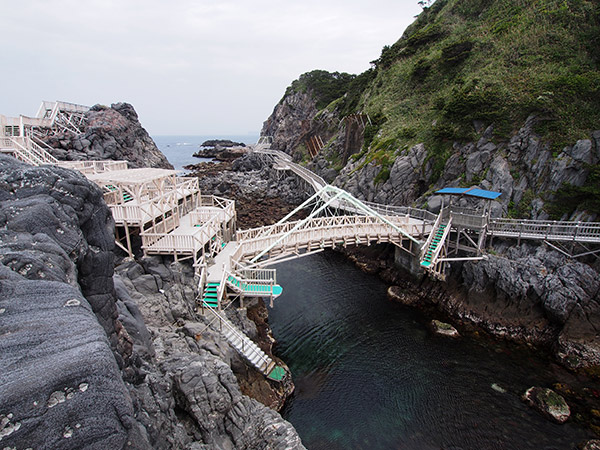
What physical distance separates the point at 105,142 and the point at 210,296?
1501 inches

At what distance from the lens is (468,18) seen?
49750mm

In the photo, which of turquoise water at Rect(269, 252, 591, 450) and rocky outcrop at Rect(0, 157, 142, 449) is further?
turquoise water at Rect(269, 252, 591, 450)

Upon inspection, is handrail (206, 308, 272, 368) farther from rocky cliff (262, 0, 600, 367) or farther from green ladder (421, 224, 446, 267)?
rocky cliff (262, 0, 600, 367)

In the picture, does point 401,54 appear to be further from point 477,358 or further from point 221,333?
point 221,333

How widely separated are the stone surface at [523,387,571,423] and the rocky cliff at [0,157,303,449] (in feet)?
42.0

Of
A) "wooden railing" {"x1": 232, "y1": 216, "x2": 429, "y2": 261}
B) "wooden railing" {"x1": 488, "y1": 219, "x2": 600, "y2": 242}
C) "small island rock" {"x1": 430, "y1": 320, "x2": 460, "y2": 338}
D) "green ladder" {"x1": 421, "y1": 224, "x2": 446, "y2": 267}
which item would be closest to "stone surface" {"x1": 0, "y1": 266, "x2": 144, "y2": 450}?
"wooden railing" {"x1": 232, "y1": 216, "x2": 429, "y2": 261}

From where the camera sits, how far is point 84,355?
4.51 m

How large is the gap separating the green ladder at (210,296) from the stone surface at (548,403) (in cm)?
1715

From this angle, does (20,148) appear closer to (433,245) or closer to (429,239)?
(429,239)

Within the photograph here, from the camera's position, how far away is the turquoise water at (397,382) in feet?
47.4

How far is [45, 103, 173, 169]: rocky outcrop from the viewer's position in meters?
39.2

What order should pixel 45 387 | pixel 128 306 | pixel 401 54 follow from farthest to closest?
pixel 401 54, pixel 128 306, pixel 45 387

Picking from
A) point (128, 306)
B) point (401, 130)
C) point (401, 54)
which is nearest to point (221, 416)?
point (128, 306)

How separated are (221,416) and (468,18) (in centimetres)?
6291
